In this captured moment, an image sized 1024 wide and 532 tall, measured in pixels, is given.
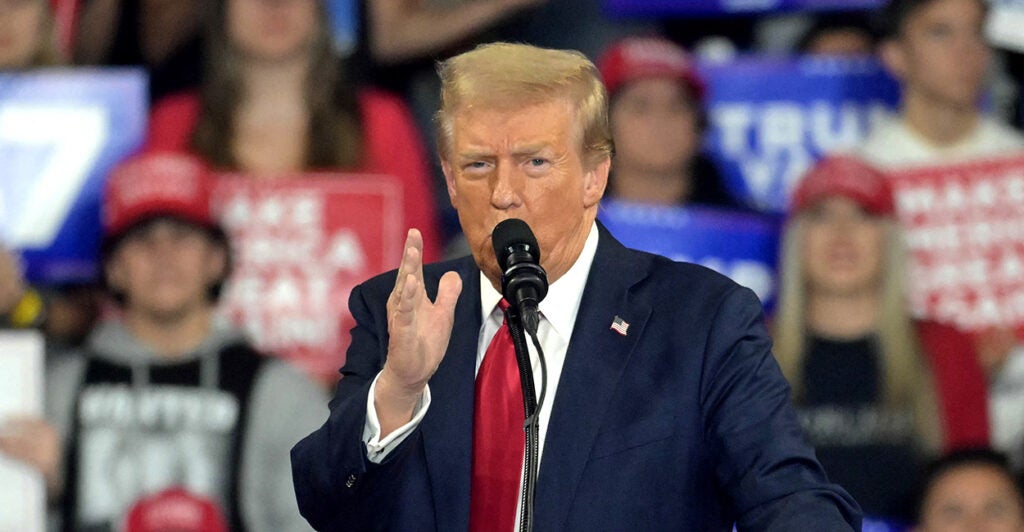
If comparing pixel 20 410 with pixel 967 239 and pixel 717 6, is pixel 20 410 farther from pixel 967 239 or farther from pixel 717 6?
pixel 967 239

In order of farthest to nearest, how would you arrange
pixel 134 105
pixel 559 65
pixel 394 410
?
1. pixel 134 105
2. pixel 559 65
3. pixel 394 410

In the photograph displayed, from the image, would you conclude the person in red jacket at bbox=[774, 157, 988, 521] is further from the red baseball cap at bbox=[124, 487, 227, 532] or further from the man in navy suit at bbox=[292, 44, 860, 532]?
the man in navy suit at bbox=[292, 44, 860, 532]

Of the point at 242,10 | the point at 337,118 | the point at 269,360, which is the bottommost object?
the point at 269,360

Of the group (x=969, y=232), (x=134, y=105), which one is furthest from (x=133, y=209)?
(x=969, y=232)

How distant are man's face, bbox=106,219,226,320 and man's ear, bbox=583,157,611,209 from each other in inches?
107

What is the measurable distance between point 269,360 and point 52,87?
1.08 m

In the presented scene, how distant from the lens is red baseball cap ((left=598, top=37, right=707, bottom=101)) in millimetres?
4777

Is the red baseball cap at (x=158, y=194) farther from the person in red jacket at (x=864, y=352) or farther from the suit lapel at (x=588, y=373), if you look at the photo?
the suit lapel at (x=588, y=373)

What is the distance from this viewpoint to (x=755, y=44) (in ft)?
16.4

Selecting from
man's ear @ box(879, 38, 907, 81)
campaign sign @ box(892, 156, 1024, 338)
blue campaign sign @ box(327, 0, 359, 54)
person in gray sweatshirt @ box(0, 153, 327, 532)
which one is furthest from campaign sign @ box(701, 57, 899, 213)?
person in gray sweatshirt @ box(0, 153, 327, 532)

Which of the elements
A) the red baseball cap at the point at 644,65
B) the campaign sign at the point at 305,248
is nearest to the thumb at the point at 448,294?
the campaign sign at the point at 305,248

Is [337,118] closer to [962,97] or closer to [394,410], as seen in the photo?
[962,97]

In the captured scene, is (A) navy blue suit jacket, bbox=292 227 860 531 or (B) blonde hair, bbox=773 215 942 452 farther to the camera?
(B) blonde hair, bbox=773 215 942 452

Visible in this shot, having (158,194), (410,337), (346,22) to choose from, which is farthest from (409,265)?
(346,22)
